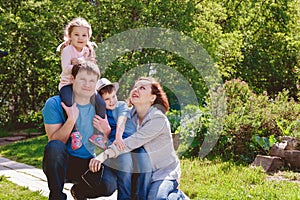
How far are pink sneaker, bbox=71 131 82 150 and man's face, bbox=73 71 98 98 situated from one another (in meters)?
0.24

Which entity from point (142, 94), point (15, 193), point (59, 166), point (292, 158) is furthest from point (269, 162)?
point (59, 166)

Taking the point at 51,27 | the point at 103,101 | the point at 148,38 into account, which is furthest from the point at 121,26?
the point at 103,101

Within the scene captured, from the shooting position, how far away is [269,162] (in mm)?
A: 5574

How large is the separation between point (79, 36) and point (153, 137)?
2.73 ft

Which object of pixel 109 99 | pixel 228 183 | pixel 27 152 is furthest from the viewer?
pixel 27 152

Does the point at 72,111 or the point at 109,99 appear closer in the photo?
the point at 72,111

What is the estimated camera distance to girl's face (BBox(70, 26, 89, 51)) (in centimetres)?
315

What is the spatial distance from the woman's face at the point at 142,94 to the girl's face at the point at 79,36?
536mm

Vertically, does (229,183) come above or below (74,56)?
below

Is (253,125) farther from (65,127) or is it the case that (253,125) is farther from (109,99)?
(65,127)

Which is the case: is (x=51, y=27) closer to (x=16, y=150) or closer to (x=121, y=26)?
(x=121, y=26)

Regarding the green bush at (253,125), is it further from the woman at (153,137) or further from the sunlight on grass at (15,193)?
the woman at (153,137)

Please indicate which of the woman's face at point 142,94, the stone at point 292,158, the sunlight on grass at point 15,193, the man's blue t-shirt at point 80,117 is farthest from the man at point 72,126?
the stone at point 292,158

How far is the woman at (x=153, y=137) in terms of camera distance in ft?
9.57
